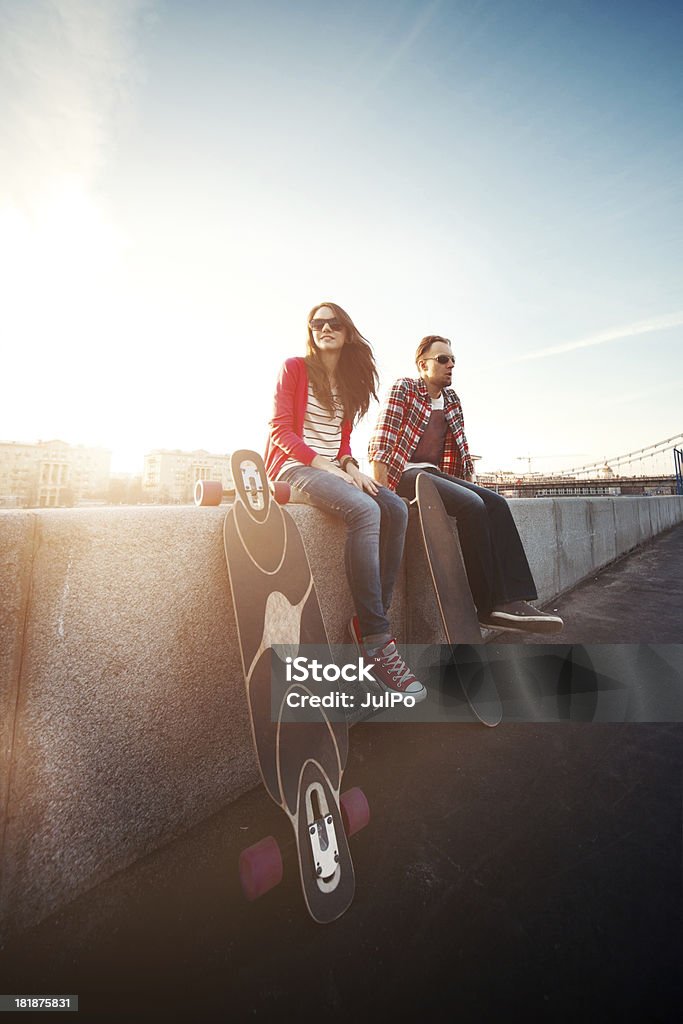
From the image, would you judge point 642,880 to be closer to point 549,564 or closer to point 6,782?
point 6,782

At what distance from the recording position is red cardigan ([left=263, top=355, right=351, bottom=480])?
2.20 m

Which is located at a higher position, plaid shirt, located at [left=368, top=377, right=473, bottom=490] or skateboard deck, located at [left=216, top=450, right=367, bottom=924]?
plaid shirt, located at [left=368, top=377, right=473, bottom=490]

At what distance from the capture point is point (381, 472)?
267cm

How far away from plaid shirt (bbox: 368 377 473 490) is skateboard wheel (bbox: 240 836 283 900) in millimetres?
1996

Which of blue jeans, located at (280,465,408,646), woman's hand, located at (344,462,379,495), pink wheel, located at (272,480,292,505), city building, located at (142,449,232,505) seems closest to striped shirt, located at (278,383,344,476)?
woman's hand, located at (344,462,379,495)

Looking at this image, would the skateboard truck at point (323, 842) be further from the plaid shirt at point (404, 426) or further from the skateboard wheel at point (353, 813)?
the plaid shirt at point (404, 426)

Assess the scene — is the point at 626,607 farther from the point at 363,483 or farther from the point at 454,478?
the point at 363,483

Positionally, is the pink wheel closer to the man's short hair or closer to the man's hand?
the man's hand

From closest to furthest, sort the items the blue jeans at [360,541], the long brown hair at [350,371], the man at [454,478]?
1. the blue jeans at [360,541]
2. the man at [454,478]
3. the long brown hair at [350,371]

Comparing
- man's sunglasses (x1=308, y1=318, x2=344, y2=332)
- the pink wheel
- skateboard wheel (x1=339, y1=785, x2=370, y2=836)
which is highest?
man's sunglasses (x1=308, y1=318, x2=344, y2=332)

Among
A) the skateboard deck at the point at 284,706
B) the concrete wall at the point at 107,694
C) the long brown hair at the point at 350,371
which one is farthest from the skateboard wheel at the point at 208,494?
the long brown hair at the point at 350,371

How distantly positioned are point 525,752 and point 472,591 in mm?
887

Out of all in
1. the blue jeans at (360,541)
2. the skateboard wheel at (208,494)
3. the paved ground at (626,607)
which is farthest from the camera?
the paved ground at (626,607)

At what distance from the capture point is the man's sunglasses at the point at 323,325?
→ 100.0 inches
